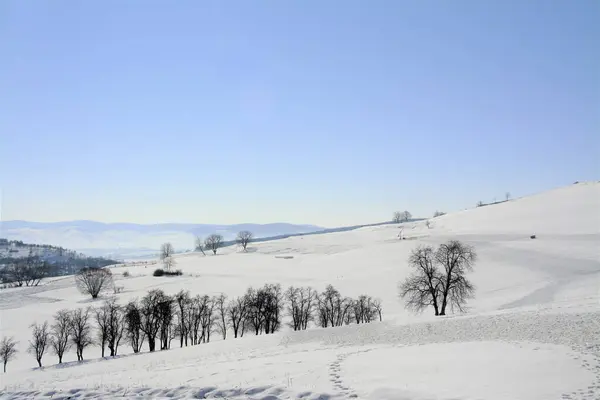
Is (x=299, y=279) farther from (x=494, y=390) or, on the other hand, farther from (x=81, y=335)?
(x=494, y=390)

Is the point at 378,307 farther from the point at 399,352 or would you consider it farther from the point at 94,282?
the point at 94,282

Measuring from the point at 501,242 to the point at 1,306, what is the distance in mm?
125563

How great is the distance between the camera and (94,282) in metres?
93.4

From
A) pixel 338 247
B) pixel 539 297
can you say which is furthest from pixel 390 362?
pixel 338 247

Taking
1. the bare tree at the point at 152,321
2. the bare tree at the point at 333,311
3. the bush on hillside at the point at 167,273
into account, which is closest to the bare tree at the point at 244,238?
the bush on hillside at the point at 167,273

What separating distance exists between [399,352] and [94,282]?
305ft

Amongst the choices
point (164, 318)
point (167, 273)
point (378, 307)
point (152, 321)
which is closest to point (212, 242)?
point (167, 273)

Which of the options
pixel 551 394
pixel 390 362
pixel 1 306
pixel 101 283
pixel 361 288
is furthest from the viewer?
pixel 101 283

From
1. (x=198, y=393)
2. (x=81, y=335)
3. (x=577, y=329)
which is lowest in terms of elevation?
(x=81, y=335)

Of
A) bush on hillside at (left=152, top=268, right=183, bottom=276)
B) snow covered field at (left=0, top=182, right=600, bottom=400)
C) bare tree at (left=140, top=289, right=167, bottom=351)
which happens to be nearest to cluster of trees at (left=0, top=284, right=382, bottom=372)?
bare tree at (left=140, top=289, right=167, bottom=351)

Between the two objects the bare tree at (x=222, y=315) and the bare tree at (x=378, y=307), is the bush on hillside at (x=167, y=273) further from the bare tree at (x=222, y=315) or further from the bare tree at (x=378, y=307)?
the bare tree at (x=378, y=307)

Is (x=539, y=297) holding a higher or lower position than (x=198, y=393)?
lower

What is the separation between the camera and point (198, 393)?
46.6 ft

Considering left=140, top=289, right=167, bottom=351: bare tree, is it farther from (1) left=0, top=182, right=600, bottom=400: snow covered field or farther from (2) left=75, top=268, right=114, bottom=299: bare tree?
(2) left=75, top=268, right=114, bottom=299: bare tree
